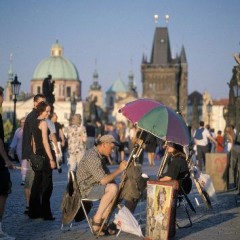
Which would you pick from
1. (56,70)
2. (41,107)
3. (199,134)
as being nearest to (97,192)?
(41,107)

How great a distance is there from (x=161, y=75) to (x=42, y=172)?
416 feet

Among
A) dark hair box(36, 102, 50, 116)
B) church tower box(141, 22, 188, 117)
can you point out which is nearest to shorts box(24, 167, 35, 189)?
dark hair box(36, 102, 50, 116)

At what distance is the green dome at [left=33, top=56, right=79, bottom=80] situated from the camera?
147 metres

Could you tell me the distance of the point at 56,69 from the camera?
147 m

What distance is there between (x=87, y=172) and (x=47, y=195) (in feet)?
4.86

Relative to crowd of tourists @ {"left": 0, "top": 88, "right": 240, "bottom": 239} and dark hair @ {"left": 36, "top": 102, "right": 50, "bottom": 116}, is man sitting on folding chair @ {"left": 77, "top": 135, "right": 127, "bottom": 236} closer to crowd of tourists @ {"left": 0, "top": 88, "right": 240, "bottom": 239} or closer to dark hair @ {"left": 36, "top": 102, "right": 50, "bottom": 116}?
crowd of tourists @ {"left": 0, "top": 88, "right": 240, "bottom": 239}

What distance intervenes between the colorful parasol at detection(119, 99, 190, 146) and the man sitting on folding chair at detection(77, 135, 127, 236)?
21.0 inches

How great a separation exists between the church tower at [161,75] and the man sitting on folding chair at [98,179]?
410 feet

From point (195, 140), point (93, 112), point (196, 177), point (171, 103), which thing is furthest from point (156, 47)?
point (196, 177)

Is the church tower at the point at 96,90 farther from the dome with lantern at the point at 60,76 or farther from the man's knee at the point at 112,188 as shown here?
the man's knee at the point at 112,188

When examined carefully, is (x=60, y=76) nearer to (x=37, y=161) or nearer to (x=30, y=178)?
(x=30, y=178)

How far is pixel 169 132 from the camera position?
337 inches

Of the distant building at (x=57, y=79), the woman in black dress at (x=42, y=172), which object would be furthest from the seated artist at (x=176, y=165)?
the distant building at (x=57, y=79)

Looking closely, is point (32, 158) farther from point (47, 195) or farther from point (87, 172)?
point (87, 172)
